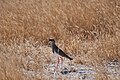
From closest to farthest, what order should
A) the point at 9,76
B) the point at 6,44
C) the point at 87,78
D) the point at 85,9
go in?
the point at 9,76
the point at 87,78
the point at 6,44
the point at 85,9

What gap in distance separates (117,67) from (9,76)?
5.82ft

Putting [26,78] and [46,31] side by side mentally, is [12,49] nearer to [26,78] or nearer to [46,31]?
[46,31]

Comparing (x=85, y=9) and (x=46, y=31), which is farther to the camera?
(x=85, y=9)

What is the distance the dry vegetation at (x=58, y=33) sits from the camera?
621 cm

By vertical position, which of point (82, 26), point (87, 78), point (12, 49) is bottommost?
point (87, 78)

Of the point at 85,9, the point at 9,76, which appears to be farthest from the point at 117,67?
the point at 85,9

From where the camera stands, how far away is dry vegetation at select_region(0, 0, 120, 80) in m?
6.21

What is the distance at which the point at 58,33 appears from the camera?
26.6 ft

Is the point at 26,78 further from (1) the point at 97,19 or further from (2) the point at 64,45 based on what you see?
(1) the point at 97,19

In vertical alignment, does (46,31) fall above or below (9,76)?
above

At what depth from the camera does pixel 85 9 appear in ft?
29.4

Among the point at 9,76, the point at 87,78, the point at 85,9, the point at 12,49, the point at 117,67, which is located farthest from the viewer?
the point at 85,9

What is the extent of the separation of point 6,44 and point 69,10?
1.96 m

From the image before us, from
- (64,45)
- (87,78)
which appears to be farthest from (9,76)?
(64,45)
